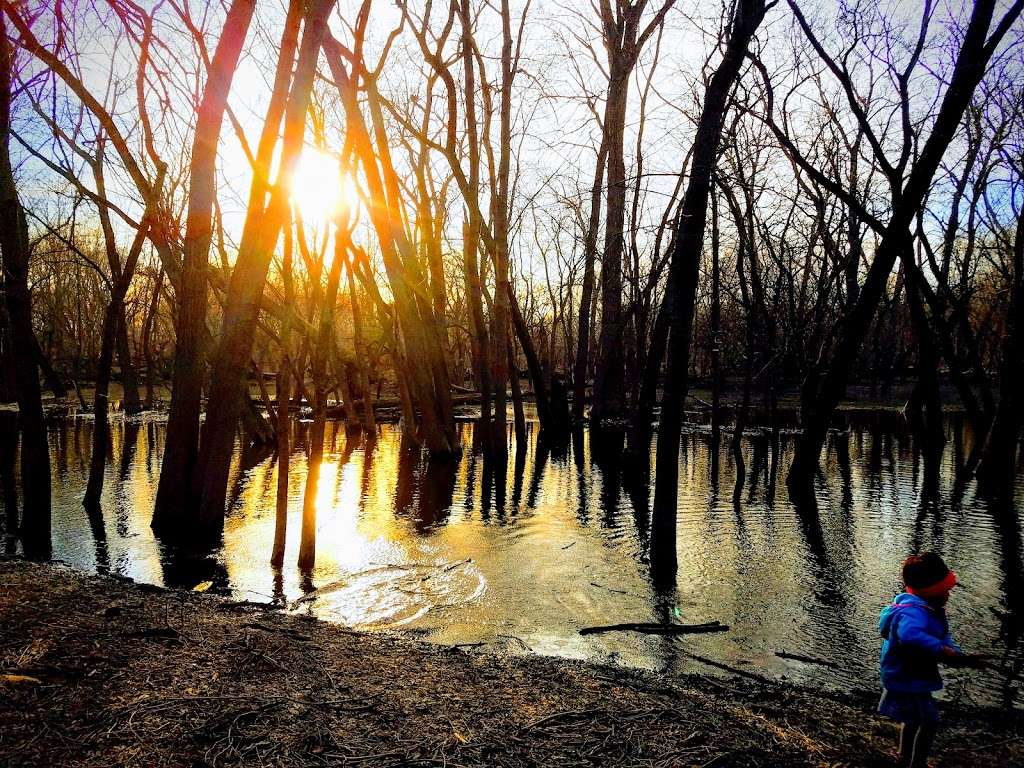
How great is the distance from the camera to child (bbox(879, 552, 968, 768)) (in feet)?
11.4

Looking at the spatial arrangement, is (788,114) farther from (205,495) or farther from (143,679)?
(143,679)

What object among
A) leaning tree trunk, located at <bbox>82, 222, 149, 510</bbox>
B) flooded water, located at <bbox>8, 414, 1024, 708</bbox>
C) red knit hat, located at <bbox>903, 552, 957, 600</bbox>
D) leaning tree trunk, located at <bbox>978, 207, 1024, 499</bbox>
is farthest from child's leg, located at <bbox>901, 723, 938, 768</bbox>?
leaning tree trunk, located at <bbox>978, 207, 1024, 499</bbox>

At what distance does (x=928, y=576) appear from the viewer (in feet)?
11.5

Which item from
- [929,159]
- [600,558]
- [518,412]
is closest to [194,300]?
[600,558]

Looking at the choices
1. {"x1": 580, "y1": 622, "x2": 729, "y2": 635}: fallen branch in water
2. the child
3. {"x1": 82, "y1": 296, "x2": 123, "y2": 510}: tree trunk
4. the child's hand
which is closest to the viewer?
the child's hand

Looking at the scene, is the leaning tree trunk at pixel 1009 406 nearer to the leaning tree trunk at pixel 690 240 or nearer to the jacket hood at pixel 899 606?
the leaning tree trunk at pixel 690 240

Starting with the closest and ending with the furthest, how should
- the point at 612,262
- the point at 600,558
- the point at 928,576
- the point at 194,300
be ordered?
the point at 928,576, the point at 600,558, the point at 194,300, the point at 612,262

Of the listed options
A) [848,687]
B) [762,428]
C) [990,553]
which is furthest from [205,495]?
[762,428]

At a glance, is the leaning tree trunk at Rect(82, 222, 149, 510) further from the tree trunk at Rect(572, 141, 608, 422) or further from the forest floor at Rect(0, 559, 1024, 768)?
the tree trunk at Rect(572, 141, 608, 422)

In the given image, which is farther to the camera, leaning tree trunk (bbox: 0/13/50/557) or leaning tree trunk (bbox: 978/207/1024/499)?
leaning tree trunk (bbox: 978/207/1024/499)

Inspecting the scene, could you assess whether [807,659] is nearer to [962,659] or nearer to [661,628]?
[661,628]

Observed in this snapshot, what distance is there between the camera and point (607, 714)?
13.6ft

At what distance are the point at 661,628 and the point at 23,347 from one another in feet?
24.2

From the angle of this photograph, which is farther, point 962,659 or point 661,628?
point 661,628
